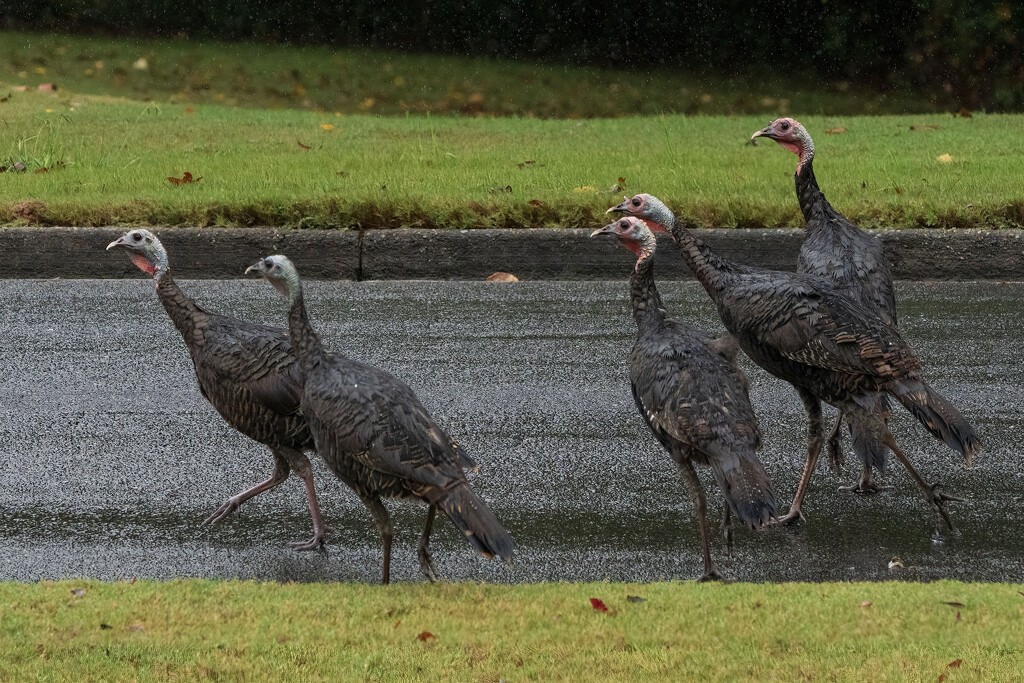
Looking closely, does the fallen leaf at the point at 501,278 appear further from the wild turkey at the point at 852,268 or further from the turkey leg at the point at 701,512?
the turkey leg at the point at 701,512

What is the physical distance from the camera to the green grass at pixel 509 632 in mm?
3336

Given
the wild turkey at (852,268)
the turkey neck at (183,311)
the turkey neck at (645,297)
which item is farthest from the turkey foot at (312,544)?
the wild turkey at (852,268)

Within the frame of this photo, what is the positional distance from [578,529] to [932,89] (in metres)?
14.4

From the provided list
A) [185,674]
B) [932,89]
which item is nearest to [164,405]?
[185,674]

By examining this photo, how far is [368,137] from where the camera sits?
12.8m

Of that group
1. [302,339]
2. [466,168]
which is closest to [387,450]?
[302,339]

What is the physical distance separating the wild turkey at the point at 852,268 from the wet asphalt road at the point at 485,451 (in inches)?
6.8

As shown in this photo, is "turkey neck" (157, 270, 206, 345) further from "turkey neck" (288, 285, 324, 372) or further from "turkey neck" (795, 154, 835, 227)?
"turkey neck" (795, 154, 835, 227)

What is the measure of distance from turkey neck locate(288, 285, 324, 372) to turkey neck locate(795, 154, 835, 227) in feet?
7.78

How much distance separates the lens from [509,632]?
357 centimetres

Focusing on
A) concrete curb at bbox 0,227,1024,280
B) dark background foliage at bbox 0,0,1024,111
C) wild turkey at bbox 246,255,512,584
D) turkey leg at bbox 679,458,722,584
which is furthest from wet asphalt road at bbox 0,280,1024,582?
dark background foliage at bbox 0,0,1024,111

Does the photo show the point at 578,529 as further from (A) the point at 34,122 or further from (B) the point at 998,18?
(B) the point at 998,18

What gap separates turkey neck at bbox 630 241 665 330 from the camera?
4922 millimetres

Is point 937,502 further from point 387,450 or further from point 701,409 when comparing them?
point 387,450
